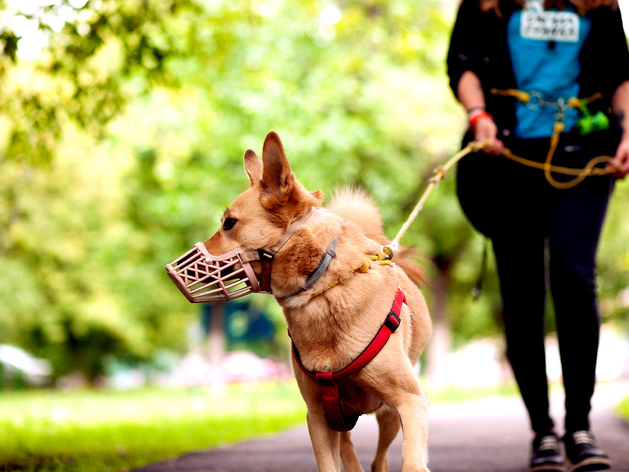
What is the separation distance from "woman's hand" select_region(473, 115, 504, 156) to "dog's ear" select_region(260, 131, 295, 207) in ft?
5.05

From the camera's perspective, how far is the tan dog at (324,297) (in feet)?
10.0

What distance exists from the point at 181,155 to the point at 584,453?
16315 mm

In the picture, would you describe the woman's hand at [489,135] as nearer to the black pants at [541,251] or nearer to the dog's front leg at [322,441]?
the black pants at [541,251]

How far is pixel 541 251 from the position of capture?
4469mm

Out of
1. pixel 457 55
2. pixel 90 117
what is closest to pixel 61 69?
pixel 90 117

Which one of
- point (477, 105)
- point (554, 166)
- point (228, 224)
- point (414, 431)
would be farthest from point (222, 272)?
point (554, 166)

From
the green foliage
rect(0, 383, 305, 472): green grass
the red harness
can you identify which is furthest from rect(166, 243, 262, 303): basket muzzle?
rect(0, 383, 305, 472): green grass

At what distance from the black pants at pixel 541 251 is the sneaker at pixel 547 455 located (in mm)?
87

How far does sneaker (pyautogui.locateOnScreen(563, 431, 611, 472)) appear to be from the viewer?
3.81 meters

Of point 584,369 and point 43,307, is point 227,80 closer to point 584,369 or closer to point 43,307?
point 584,369

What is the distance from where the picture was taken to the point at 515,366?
4555 mm

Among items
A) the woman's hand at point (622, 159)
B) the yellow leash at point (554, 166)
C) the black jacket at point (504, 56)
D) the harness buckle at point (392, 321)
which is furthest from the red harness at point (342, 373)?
the black jacket at point (504, 56)

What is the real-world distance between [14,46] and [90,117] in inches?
68.8

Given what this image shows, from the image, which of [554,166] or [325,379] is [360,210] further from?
[554,166]
